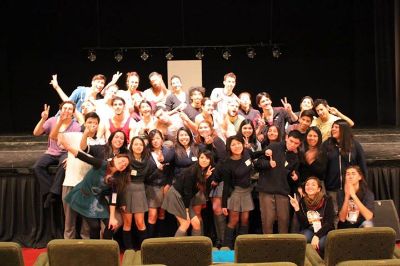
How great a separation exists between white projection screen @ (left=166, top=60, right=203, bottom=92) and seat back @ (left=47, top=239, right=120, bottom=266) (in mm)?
7659

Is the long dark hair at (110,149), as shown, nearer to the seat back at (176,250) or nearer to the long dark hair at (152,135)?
the long dark hair at (152,135)

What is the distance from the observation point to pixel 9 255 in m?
4.45

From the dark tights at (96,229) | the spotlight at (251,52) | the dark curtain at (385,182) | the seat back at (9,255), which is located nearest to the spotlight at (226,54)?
the spotlight at (251,52)

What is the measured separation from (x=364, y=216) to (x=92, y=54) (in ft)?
23.6

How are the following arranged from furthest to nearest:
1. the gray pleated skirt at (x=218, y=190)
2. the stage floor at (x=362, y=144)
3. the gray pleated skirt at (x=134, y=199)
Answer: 1. the stage floor at (x=362, y=144)
2. the gray pleated skirt at (x=218, y=190)
3. the gray pleated skirt at (x=134, y=199)

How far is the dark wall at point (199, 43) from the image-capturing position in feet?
39.6

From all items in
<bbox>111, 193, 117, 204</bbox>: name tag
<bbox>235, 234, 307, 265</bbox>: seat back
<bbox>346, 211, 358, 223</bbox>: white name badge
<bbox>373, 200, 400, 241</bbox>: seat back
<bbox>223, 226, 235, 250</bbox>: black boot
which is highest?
<bbox>111, 193, 117, 204</bbox>: name tag

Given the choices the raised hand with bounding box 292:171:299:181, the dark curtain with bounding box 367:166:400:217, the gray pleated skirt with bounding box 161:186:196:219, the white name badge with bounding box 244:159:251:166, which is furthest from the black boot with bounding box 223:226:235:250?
the dark curtain with bounding box 367:166:400:217

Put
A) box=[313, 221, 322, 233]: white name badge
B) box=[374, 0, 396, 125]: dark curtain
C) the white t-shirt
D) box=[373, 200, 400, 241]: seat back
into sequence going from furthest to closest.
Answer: box=[374, 0, 396, 125]: dark curtain
box=[373, 200, 400, 241]: seat back
the white t-shirt
box=[313, 221, 322, 233]: white name badge

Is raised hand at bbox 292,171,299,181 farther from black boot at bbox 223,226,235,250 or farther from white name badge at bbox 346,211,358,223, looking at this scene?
black boot at bbox 223,226,235,250

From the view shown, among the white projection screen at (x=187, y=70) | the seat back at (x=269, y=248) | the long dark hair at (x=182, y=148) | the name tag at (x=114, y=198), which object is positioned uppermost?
the white projection screen at (x=187, y=70)

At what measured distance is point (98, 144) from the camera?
676 cm

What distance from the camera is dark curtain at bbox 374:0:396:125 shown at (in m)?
11.4

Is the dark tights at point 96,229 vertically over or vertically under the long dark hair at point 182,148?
under
